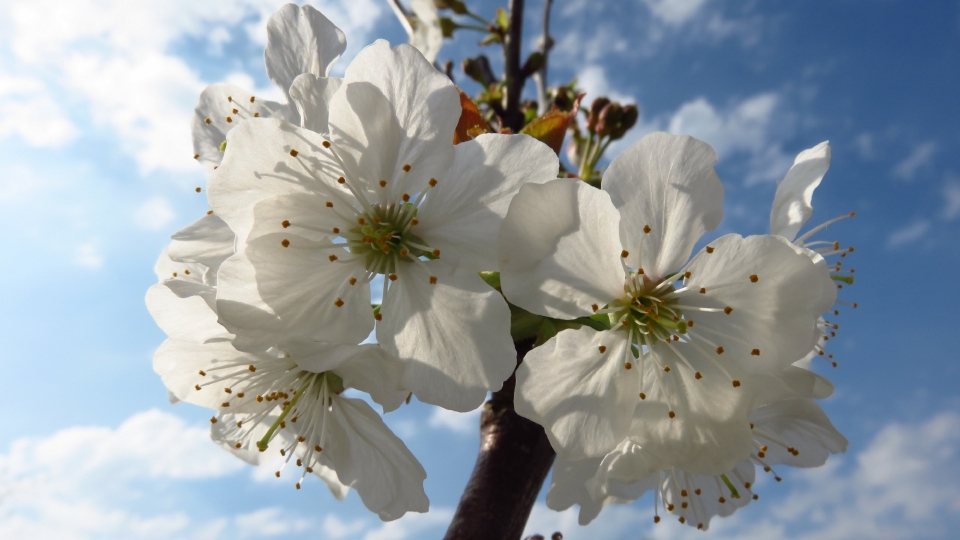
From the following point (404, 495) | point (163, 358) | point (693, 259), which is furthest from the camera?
point (163, 358)

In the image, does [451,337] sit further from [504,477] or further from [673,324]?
[504,477]

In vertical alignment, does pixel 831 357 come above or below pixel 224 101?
above

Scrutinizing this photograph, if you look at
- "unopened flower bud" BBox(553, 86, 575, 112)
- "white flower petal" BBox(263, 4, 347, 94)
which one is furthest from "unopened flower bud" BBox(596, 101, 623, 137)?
"white flower petal" BBox(263, 4, 347, 94)

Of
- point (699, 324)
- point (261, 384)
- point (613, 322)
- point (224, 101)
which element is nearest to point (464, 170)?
point (613, 322)

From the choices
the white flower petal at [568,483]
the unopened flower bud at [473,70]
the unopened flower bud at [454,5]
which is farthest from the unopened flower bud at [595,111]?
the white flower petal at [568,483]

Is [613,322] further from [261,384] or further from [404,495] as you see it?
[261,384]

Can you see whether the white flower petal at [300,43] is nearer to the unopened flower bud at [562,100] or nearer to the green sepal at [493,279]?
the green sepal at [493,279]
